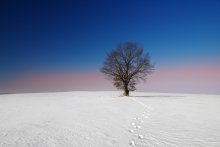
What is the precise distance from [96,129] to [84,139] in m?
1.45

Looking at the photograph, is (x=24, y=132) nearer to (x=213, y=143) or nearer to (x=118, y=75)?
(x=213, y=143)

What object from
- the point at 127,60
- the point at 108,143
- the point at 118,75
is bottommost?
the point at 108,143

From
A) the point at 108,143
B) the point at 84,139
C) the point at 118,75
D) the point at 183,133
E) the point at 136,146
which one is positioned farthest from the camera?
the point at 118,75

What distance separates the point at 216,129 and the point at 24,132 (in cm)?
726

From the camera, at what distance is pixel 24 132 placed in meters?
7.27

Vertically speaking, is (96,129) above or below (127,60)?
below

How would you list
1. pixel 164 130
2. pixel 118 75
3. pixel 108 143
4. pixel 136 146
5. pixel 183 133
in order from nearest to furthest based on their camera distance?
pixel 136 146 < pixel 108 143 < pixel 183 133 < pixel 164 130 < pixel 118 75

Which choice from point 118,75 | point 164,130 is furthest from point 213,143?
point 118,75

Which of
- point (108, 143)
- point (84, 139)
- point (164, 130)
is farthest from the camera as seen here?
point (164, 130)

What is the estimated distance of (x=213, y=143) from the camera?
5.71 metres

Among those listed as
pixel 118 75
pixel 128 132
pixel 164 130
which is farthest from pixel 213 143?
pixel 118 75

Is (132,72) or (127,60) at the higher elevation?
(127,60)

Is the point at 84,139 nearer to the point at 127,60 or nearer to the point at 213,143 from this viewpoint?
the point at 213,143

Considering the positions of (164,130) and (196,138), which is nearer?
(196,138)
